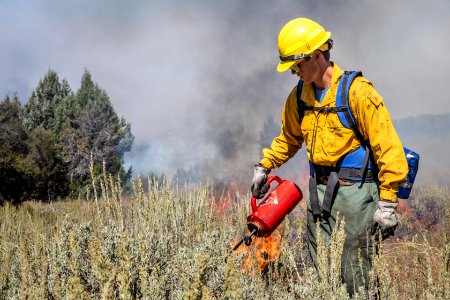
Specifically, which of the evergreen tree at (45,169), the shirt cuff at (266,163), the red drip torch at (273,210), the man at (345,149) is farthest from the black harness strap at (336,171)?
the evergreen tree at (45,169)

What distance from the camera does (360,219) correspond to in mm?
Answer: 2859

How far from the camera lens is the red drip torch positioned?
10.7ft

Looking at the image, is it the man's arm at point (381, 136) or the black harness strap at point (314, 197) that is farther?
the black harness strap at point (314, 197)

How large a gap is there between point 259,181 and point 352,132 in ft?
3.29

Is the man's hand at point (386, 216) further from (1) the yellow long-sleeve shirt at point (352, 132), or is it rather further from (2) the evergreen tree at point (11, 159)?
(2) the evergreen tree at point (11, 159)

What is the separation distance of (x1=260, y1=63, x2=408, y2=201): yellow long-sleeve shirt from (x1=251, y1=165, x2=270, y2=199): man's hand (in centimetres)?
46

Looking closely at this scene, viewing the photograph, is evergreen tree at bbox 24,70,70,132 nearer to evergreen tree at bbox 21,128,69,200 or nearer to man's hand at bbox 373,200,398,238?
evergreen tree at bbox 21,128,69,200

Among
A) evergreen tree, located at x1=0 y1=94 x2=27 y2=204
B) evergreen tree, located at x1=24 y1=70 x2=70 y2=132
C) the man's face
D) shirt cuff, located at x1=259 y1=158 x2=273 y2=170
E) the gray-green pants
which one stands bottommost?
the gray-green pants

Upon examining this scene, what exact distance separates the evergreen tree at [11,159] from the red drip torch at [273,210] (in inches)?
734

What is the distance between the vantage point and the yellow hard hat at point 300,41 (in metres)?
2.99

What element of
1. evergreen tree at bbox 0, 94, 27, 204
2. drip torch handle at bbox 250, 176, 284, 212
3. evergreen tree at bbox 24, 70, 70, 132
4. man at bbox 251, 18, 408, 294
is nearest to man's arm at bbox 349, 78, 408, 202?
man at bbox 251, 18, 408, 294

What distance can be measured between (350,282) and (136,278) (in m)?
1.48

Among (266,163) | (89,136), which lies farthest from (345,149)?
(89,136)

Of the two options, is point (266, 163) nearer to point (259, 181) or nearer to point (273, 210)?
point (259, 181)
